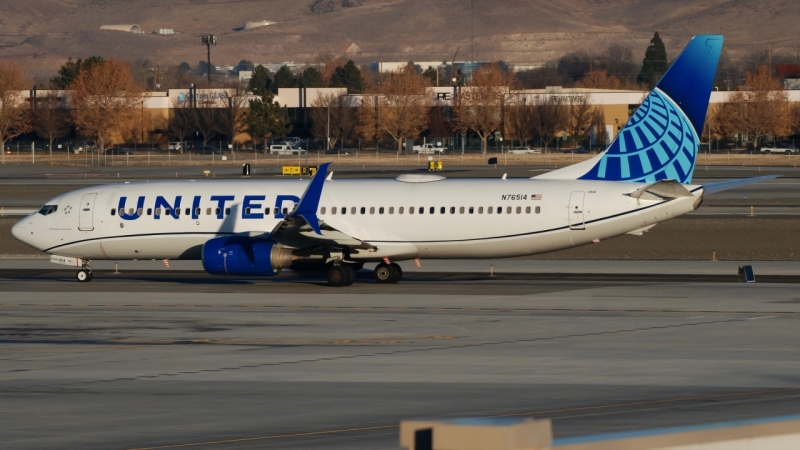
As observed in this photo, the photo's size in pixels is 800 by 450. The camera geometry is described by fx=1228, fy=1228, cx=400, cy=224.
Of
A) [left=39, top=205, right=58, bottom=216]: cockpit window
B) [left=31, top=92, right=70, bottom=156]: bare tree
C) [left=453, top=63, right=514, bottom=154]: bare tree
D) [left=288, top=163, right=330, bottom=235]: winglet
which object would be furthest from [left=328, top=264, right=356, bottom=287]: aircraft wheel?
[left=31, top=92, right=70, bottom=156]: bare tree

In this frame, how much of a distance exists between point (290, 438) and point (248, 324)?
12.1 metres

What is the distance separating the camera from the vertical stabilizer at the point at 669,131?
33438mm

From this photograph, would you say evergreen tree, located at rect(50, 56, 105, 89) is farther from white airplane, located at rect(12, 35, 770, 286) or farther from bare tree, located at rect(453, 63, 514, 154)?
white airplane, located at rect(12, 35, 770, 286)

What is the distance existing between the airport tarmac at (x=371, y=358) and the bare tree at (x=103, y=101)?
94.4m

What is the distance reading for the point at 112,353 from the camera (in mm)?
Result: 21641

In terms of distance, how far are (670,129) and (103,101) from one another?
3942 inches

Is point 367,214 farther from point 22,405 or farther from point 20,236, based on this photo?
point 22,405

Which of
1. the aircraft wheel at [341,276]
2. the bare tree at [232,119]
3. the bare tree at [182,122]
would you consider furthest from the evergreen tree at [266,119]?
the aircraft wheel at [341,276]

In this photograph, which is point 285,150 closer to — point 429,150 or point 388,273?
point 429,150

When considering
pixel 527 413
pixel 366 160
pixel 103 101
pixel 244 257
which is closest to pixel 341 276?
pixel 244 257

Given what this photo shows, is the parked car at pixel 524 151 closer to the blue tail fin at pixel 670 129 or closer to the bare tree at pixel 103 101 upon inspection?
the bare tree at pixel 103 101

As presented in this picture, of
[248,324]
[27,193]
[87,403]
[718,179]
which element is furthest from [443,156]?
[87,403]

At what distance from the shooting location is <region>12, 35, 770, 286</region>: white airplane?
32.2 metres

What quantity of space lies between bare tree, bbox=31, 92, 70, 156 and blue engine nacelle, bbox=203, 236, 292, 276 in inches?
4078
